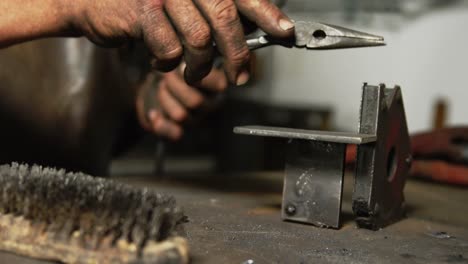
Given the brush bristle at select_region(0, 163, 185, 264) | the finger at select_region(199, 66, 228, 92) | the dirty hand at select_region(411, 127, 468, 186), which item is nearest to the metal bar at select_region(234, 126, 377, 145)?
the brush bristle at select_region(0, 163, 185, 264)

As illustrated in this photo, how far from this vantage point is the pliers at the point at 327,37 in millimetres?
866

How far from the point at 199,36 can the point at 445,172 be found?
0.82 metres

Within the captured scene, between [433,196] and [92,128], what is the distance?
82 centimetres

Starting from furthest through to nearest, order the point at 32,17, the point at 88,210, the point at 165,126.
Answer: the point at 165,126 → the point at 32,17 → the point at 88,210

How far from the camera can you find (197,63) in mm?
905

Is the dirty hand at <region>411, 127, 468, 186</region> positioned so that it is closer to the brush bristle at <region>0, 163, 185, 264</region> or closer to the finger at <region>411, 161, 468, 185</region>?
the finger at <region>411, 161, 468, 185</region>

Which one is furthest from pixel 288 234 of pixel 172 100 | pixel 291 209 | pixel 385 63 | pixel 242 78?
pixel 385 63

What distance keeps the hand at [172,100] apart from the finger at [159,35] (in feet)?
1.72

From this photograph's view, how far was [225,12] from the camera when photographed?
0.85m

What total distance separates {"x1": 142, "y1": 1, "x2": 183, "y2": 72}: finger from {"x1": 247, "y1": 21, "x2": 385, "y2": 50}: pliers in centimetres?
15

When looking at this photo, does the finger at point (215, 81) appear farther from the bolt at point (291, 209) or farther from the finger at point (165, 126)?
the bolt at point (291, 209)

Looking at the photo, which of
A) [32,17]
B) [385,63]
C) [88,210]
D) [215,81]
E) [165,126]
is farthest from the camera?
[385,63]

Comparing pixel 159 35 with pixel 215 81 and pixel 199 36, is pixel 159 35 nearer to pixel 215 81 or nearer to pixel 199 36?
pixel 199 36

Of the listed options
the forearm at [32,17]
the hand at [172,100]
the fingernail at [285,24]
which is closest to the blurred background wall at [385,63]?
the hand at [172,100]
